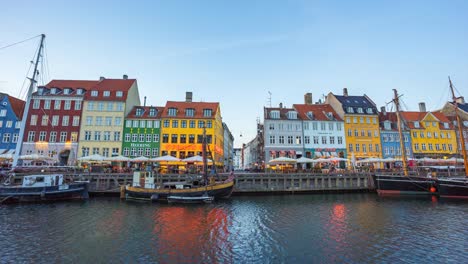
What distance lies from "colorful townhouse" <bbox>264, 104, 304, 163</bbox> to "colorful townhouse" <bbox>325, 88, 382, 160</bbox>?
1013cm

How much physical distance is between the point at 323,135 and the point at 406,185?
18794 millimetres

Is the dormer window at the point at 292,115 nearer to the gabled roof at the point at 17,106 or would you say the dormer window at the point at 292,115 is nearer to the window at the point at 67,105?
the window at the point at 67,105

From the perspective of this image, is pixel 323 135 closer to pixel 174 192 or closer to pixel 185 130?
pixel 185 130

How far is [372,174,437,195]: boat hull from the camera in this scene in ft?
101

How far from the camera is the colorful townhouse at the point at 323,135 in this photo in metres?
47.4

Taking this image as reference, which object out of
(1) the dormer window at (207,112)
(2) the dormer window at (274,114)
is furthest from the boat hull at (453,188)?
(1) the dormer window at (207,112)

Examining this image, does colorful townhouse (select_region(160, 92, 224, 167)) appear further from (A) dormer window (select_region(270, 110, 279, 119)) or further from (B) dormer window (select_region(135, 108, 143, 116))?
(A) dormer window (select_region(270, 110, 279, 119))

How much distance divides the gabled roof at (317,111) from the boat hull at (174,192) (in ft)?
91.1

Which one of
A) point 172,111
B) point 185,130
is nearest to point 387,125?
point 185,130

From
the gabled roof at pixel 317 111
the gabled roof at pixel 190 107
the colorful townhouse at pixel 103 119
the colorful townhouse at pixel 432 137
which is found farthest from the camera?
the colorful townhouse at pixel 432 137

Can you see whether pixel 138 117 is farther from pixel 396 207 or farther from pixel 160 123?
pixel 396 207

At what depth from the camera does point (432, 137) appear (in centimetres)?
5200

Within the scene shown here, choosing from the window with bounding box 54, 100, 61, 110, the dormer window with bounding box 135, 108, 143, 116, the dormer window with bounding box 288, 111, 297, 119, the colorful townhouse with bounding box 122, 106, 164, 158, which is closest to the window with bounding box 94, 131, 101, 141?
the colorful townhouse with bounding box 122, 106, 164, 158

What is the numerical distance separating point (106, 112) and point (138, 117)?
237 inches
